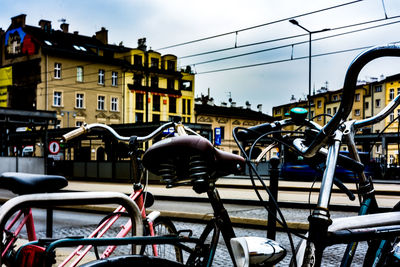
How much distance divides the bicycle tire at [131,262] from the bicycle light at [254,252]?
0.28m

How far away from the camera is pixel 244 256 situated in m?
1.79

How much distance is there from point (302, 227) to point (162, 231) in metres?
3.86

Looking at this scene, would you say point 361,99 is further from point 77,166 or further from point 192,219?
point 192,219

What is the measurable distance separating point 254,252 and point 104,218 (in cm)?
164

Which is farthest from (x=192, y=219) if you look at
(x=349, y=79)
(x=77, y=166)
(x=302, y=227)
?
(x=77, y=166)

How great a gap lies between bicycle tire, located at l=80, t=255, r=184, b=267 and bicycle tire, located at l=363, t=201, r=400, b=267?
993mm

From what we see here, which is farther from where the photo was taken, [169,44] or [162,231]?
[169,44]

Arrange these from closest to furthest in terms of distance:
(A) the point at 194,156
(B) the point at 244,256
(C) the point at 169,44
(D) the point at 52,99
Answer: (B) the point at 244,256 → (A) the point at 194,156 → (C) the point at 169,44 → (D) the point at 52,99

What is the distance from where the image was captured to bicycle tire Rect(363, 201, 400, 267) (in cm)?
209

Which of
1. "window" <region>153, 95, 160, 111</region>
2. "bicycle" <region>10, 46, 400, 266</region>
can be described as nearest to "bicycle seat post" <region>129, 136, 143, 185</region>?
"bicycle" <region>10, 46, 400, 266</region>

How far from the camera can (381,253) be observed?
2133 millimetres

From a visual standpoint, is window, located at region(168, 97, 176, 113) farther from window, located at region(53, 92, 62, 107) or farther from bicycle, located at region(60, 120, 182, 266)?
bicycle, located at region(60, 120, 182, 266)

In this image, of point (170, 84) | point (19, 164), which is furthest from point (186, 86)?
point (19, 164)

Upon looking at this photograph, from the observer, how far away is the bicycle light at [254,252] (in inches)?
70.3
